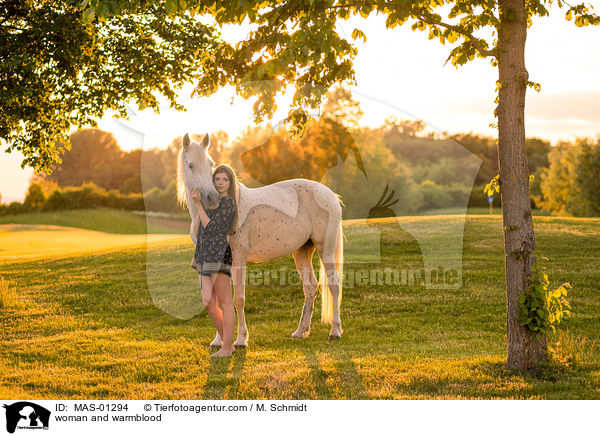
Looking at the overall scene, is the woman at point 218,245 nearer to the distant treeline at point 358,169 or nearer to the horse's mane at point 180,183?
the horse's mane at point 180,183

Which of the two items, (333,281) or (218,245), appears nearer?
(218,245)

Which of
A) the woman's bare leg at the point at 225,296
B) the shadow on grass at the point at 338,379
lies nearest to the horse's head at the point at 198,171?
the woman's bare leg at the point at 225,296

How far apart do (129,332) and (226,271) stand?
9.17ft

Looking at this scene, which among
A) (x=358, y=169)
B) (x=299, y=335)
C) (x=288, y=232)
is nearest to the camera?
(x=288, y=232)

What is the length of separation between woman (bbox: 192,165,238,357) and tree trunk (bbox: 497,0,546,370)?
284 cm

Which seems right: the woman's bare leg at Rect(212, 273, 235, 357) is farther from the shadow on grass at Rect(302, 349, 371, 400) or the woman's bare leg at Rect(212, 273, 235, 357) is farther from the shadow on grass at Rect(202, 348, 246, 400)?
the shadow on grass at Rect(302, 349, 371, 400)

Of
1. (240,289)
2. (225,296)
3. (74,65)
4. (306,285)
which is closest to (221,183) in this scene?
(225,296)

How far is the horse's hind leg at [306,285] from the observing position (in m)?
6.84

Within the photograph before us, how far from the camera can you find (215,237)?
17.6ft

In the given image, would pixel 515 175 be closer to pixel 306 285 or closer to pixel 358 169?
pixel 306 285

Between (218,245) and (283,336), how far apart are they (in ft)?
7.22

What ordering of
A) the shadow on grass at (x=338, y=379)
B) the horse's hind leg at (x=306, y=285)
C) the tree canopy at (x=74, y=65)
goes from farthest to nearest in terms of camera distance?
the tree canopy at (x=74, y=65)
the horse's hind leg at (x=306, y=285)
the shadow on grass at (x=338, y=379)

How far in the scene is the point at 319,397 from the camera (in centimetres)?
450
